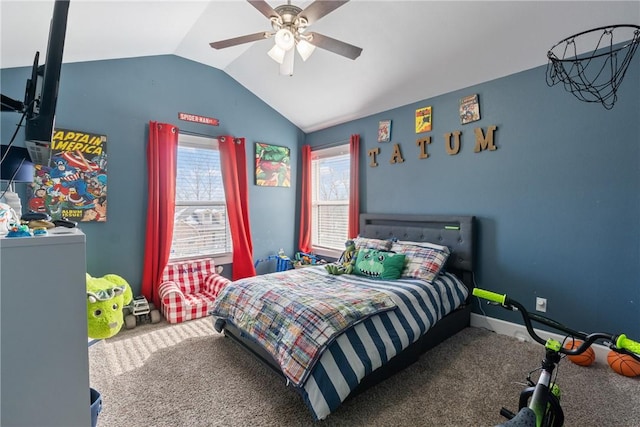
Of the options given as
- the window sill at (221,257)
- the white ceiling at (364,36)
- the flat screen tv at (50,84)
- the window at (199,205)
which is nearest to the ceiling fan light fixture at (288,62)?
the white ceiling at (364,36)

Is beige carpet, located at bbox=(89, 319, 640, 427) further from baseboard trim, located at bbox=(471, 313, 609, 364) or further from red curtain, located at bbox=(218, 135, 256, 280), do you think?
red curtain, located at bbox=(218, 135, 256, 280)

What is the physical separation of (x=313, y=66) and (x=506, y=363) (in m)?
3.51

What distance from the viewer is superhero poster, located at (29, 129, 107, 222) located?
112 inches

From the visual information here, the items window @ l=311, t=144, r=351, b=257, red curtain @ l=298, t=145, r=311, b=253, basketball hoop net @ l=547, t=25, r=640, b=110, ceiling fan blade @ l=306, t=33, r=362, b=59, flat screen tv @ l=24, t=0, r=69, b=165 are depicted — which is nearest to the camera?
flat screen tv @ l=24, t=0, r=69, b=165

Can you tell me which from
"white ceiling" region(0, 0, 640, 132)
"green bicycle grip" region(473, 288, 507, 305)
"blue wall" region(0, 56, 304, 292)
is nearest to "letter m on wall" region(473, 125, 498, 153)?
"white ceiling" region(0, 0, 640, 132)

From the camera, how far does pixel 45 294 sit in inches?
39.1

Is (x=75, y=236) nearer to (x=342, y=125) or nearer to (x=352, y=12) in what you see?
(x=352, y=12)

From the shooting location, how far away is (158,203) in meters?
3.40

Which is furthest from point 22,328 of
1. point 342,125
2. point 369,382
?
point 342,125

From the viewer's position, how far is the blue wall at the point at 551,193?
2.24 m

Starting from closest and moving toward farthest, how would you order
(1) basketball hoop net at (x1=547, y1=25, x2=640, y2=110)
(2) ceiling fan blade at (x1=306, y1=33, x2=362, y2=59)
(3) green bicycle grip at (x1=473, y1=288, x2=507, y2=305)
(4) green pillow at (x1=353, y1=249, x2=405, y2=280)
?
(3) green bicycle grip at (x1=473, y1=288, x2=507, y2=305), (2) ceiling fan blade at (x1=306, y1=33, x2=362, y2=59), (1) basketball hoop net at (x1=547, y1=25, x2=640, y2=110), (4) green pillow at (x1=353, y1=249, x2=405, y2=280)

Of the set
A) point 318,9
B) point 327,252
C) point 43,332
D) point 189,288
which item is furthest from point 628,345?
point 189,288

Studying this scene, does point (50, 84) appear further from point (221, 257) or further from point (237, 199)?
point (221, 257)

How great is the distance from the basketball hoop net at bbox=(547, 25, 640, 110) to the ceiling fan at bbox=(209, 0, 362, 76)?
1.65 meters
